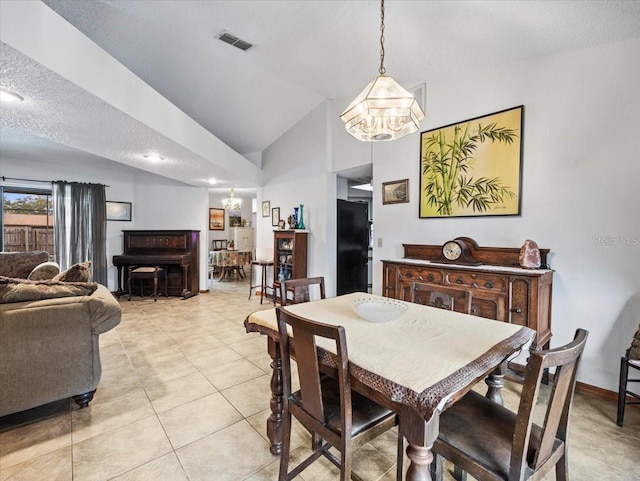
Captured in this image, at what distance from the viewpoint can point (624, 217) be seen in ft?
7.39

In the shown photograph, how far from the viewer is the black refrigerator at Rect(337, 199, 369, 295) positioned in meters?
5.11

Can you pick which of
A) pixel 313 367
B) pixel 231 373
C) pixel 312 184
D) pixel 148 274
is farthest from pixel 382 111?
pixel 148 274

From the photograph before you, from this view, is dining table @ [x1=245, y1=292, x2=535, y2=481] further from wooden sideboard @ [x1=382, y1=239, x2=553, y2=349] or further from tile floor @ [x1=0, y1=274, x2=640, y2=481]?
tile floor @ [x1=0, y1=274, x2=640, y2=481]

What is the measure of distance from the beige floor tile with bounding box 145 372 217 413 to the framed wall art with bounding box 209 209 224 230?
696 cm

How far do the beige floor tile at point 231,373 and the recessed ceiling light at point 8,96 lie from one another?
2.63 m

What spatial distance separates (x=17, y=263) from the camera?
386 centimetres

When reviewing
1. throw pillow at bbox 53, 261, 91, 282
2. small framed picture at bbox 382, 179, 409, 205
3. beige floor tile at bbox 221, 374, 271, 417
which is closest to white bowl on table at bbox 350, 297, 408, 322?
beige floor tile at bbox 221, 374, 271, 417

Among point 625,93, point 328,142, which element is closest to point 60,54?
point 328,142

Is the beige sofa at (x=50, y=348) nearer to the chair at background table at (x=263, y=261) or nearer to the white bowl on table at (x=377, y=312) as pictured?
the white bowl on table at (x=377, y=312)

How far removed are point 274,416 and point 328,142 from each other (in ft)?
13.0

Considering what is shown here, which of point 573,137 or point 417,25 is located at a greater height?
point 417,25

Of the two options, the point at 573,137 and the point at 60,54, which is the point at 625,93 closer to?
the point at 573,137

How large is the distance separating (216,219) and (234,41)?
21.2 feet

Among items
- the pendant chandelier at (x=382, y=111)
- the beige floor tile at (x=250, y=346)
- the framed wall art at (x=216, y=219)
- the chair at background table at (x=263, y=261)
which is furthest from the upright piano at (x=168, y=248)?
the pendant chandelier at (x=382, y=111)
